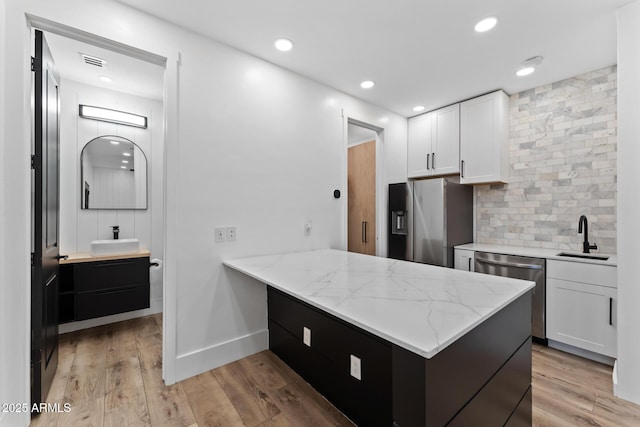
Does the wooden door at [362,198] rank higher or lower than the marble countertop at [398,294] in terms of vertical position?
higher

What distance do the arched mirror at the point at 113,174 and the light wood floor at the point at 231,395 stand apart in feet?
4.98

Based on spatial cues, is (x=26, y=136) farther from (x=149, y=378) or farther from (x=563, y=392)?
(x=563, y=392)

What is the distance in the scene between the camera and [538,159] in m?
3.03

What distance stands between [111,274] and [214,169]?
1743 mm

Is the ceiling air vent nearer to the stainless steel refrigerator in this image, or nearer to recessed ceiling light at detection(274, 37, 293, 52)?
recessed ceiling light at detection(274, 37, 293, 52)

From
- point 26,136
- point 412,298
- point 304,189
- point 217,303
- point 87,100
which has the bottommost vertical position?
point 217,303

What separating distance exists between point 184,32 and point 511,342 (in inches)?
113

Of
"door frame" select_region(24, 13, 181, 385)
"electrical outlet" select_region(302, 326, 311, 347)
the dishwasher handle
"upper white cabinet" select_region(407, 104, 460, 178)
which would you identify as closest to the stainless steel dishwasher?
the dishwasher handle

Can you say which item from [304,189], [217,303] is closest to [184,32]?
[304,189]

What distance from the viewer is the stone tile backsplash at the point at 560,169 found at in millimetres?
2604

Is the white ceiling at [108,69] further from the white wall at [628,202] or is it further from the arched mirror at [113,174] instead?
the white wall at [628,202]

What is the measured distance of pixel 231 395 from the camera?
1849 millimetres

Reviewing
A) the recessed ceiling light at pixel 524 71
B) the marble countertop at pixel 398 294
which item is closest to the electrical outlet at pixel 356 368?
the marble countertop at pixel 398 294

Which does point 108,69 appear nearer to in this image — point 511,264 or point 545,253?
point 511,264
